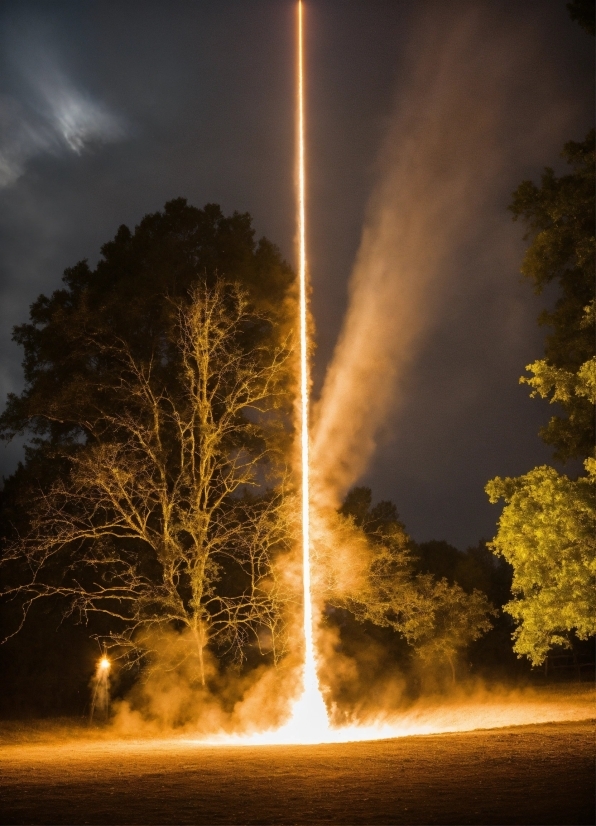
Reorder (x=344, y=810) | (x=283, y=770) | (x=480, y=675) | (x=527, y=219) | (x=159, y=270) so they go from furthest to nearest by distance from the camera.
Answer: (x=480, y=675), (x=159, y=270), (x=527, y=219), (x=283, y=770), (x=344, y=810)

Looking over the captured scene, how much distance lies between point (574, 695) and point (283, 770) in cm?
2306

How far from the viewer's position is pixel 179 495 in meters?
21.4

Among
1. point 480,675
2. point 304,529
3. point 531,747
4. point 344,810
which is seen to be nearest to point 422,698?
point 480,675

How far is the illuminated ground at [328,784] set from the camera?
716 centimetres

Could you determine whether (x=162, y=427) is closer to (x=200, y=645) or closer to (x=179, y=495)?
(x=179, y=495)

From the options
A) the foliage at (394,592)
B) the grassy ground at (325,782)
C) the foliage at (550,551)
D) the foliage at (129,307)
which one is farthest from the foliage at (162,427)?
the grassy ground at (325,782)

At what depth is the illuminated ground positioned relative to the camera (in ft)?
23.5

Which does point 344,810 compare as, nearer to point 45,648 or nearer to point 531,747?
point 531,747

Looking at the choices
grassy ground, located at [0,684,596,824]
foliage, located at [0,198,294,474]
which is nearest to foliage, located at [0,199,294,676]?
foliage, located at [0,198,294,474]

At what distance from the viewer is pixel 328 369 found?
2136 centimetres

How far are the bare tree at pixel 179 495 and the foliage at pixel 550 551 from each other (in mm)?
6069

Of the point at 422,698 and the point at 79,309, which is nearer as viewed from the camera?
the point at 79,309

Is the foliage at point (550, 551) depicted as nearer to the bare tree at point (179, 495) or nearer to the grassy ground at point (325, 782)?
the grassy ground at point (325, 782)

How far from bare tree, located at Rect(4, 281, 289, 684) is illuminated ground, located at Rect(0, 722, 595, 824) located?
8.26m
